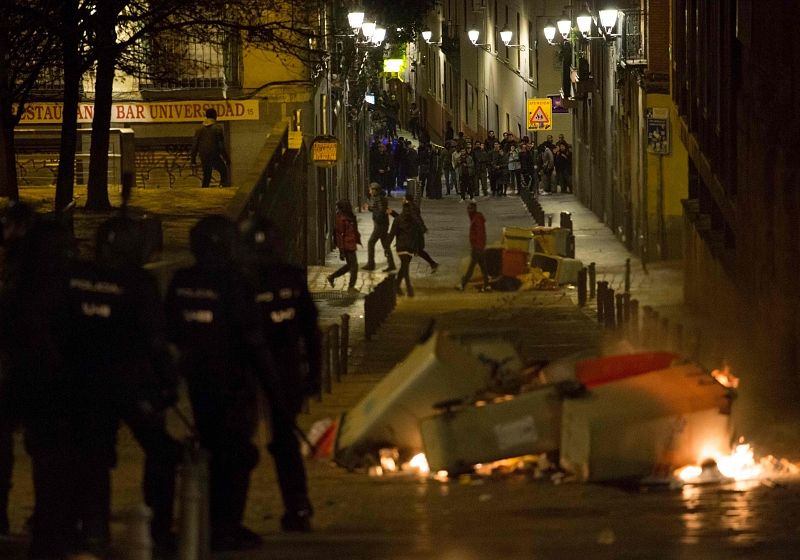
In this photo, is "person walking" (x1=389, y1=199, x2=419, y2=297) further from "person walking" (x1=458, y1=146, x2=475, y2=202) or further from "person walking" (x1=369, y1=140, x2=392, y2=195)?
"person walking" (x1=369, y1=140, x2=392, y2=195)

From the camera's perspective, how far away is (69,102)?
80.4 feet

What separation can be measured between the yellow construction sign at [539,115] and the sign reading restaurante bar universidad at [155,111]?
1749 centimetres

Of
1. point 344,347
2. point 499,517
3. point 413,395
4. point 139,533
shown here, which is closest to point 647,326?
point 344,347

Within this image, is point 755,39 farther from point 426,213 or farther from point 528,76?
point 528,76

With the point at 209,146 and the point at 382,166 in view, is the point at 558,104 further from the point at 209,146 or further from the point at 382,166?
the point at 209,146

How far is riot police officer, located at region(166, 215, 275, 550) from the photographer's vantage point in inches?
301

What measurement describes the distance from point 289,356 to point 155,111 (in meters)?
26.0

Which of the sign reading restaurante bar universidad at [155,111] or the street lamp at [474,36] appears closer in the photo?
the sign reading restaurante bar universidad at [155,111]

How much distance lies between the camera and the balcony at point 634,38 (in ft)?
110

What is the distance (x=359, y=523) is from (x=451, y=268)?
2440 centimetres

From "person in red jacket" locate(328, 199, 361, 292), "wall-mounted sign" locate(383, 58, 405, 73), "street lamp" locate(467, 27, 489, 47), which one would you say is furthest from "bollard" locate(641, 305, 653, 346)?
"street lamp" locate(467, 27, 489, 47)

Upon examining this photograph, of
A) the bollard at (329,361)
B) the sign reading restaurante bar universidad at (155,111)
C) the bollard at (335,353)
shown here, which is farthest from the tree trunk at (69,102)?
the sign reading restaurante bar universidad at (155,111)

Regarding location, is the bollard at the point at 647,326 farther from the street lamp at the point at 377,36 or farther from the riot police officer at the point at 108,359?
the street lamp at the point at 377,36

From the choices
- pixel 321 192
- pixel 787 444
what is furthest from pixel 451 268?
pixel 787 444
